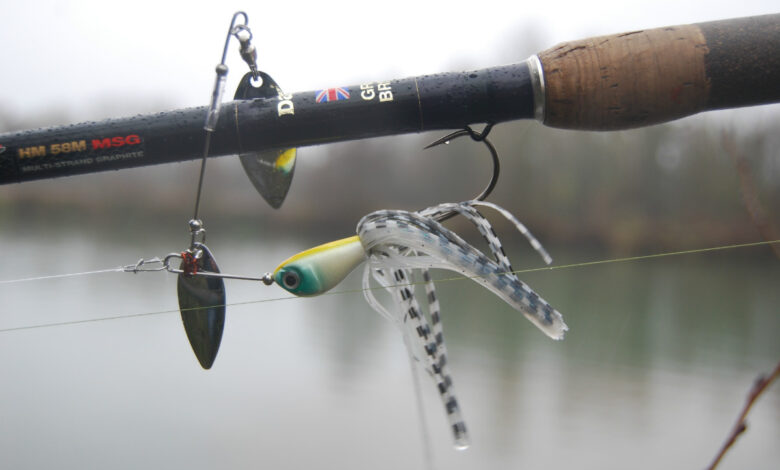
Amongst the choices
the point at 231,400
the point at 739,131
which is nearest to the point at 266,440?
the point at 231,400

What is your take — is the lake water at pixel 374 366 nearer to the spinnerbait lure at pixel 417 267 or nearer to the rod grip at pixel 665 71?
the spinnerbait lure at pixel 417 267

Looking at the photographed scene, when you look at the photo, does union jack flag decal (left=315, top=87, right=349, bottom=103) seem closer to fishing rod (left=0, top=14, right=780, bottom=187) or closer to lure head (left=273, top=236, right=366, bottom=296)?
fishing rod (left=0, top=14, right=780, bottom=187)

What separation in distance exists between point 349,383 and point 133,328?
0.72 feet

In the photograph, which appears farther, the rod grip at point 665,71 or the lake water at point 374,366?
the lake water at point 374,366

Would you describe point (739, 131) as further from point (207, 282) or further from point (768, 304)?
point (207, 282)

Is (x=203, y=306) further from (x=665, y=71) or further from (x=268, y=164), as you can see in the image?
(x=665, y=71)

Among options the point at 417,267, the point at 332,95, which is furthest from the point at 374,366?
the point at 332,95

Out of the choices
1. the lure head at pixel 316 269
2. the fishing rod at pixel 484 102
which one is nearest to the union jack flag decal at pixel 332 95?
the fishing rod at pixel 484 102

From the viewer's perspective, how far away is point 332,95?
44 centimetres

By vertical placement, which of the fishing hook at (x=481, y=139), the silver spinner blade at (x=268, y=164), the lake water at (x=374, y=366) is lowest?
the lake water at (x=374, y=366)

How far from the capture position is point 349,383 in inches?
23.1

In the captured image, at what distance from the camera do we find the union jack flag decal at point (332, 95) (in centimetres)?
44

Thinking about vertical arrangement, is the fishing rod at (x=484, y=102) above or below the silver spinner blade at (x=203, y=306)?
above

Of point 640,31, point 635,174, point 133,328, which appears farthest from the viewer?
Answer: point 635,174
